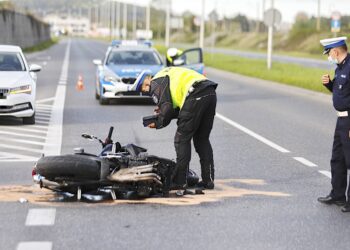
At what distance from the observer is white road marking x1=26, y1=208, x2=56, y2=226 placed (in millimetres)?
6891

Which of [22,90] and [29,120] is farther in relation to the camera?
[29,120]

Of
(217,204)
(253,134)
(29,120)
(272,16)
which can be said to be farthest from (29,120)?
(272,16)

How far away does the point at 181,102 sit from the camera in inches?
324

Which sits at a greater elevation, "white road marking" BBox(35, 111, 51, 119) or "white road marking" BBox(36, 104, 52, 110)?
"white road marking" BBox(35, 111, 51, 119)

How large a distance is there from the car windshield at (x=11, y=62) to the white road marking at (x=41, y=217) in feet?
28.0

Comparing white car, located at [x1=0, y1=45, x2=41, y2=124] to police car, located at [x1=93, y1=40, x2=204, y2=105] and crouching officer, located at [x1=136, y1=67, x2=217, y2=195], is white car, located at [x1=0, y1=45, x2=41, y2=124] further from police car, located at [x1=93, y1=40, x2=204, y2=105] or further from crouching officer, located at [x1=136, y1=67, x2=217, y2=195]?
crouching officer, located at [x1=136, y1=67, x2=217, y2=195]

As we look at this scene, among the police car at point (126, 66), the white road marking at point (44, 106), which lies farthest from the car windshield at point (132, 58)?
the white road marking at point (44, 106)

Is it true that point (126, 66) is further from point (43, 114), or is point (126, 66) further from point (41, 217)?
point (41, 217)

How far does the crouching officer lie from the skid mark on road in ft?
0.91

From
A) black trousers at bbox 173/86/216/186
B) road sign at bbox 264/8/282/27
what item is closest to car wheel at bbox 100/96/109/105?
black trousers at bbox 173/86/216/186

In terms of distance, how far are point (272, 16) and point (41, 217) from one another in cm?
2998

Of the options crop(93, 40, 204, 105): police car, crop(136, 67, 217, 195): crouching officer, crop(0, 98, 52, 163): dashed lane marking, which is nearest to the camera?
crop(136, 67, 217, 195): crouching officer

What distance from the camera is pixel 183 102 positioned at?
27.0ft

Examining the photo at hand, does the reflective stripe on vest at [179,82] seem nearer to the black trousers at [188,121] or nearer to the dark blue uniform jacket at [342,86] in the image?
the black trousers at [188,121]
